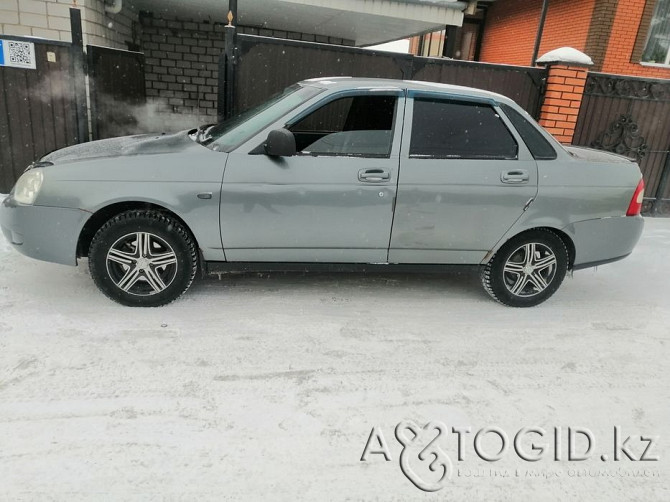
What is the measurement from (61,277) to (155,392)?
1.91 meters

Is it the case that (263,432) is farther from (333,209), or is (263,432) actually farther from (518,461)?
(333,209)

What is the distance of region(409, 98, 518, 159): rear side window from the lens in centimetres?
377

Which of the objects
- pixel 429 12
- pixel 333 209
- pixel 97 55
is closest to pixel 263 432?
pixel 333 209

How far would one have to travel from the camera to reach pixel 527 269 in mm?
4121

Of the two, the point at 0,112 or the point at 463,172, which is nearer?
the point at 463,172

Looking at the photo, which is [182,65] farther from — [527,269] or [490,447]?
[490,447]

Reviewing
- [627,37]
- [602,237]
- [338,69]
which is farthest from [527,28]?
[602,237]

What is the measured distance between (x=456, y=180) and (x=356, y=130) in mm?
839

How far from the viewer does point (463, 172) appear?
3.78 m

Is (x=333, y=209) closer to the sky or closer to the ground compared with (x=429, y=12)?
closer to the ground

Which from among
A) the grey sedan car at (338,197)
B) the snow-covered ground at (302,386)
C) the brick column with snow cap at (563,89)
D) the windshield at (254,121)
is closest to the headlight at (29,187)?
the grey sedan car at (338,197)

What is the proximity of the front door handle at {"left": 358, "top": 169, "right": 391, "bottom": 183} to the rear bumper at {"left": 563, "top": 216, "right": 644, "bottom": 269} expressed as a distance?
61.6 inches

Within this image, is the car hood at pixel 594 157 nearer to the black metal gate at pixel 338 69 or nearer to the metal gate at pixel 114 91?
the black metal gate at pixel 338 69

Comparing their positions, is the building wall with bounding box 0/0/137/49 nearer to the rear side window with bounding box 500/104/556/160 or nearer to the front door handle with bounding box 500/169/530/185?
the rear side window with bounding box 500/104/556/160
